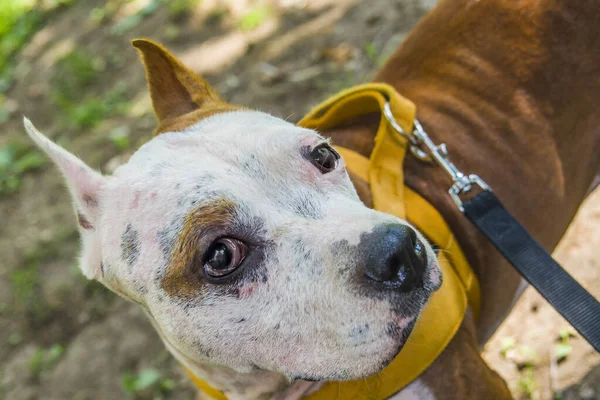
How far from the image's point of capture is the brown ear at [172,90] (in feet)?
7.59

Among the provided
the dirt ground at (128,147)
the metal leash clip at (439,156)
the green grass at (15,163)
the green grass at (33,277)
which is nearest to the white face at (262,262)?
the metal leash clip at (439,156)

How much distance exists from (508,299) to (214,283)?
1634mm

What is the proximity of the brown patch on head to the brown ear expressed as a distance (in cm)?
65

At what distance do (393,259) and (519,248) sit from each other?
663 mm

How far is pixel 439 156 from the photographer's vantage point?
2264 mm

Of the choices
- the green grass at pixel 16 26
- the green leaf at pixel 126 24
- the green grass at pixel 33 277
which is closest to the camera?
the green grass at pixel 33 277

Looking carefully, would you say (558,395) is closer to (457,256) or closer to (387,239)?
(457,256)

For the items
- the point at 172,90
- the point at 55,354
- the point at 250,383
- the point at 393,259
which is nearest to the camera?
the point at 393,259

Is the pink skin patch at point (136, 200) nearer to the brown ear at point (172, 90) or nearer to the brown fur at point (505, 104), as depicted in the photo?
the brown ear at point (172, 90)

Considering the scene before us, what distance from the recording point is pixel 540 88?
8.11ft

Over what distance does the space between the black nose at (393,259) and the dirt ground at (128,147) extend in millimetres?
1785

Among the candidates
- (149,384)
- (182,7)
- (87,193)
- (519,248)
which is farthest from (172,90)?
(182,7)

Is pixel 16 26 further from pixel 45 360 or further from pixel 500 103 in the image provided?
pixel 500 103

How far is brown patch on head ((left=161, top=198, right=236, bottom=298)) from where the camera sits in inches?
69.5
